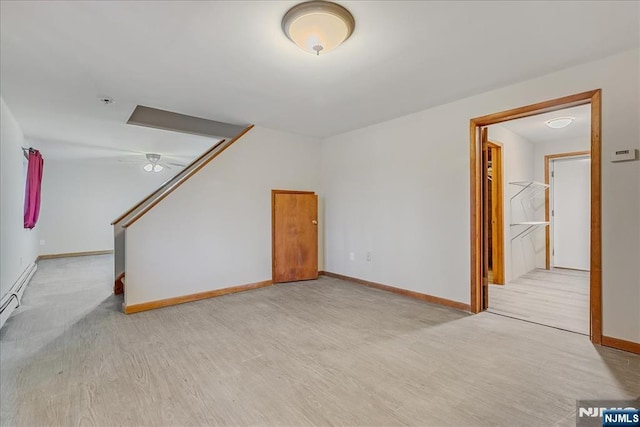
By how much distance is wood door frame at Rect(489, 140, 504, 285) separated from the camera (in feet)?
14.6

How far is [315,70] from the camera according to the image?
2.60 m

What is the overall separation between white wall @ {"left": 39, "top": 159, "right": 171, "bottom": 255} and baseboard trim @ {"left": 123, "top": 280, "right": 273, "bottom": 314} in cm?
585

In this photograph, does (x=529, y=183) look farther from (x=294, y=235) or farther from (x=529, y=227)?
(x=294, y=235)

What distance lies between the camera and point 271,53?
2.31 meters

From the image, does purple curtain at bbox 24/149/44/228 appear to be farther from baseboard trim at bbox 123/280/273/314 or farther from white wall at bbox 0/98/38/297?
baseboard trim at bbox 123/280/273/314

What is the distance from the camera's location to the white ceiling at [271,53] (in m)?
1.83

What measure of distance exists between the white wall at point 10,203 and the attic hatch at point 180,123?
4.28ft

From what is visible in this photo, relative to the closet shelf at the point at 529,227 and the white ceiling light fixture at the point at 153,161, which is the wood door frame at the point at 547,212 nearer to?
the closet shelf at the point at 529,227

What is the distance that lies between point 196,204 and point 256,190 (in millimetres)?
901

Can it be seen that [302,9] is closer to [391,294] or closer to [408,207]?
[408,207]

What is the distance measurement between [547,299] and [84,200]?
33.0 ft

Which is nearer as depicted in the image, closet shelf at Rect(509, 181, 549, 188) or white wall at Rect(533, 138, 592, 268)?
closet shelf at Rect(509, 181, 549, 188)

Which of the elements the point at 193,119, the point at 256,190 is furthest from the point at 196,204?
the point at 193,119

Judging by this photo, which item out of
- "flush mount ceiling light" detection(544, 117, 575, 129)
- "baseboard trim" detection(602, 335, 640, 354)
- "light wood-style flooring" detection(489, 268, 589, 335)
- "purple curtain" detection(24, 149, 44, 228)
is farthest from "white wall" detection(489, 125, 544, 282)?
"purple curtain" detection(24, 149, 44, 228)
